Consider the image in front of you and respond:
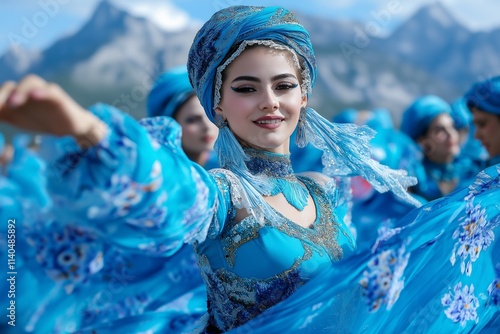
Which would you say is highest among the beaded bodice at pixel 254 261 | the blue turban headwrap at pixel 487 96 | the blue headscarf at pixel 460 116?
the blue turban headwrap at pixel 487 96

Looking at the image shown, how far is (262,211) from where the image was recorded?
1835 millimetres

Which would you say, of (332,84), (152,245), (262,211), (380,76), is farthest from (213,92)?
(380,76)

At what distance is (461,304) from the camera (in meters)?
2.00

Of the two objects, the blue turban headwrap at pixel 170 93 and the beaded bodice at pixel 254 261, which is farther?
the blue turban headwrap at pixel 170 93

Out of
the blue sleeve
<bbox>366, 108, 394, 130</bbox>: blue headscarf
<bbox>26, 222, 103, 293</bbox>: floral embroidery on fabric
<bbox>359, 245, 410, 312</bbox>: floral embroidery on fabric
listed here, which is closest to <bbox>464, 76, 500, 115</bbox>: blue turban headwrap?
<bbox>366, 108, 394, 130</bbox>: blue headscarf

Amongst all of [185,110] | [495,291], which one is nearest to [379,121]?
[185,110]

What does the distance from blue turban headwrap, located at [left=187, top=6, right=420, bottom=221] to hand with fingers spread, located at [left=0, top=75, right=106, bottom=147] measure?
2.01ft

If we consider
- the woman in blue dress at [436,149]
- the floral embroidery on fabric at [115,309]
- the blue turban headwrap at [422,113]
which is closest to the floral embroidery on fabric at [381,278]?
the floral embroidery on fabric at [115,309]

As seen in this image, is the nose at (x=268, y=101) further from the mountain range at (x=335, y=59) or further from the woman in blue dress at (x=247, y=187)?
the mountain range at (x=335, y=59)

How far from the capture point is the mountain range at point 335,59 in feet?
30.7

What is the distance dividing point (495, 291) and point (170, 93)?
6.90 feet

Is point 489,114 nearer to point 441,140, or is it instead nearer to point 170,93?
point 441,140

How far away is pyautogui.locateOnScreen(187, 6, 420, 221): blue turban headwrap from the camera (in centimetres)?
190

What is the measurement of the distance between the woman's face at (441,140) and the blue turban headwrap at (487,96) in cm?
149
